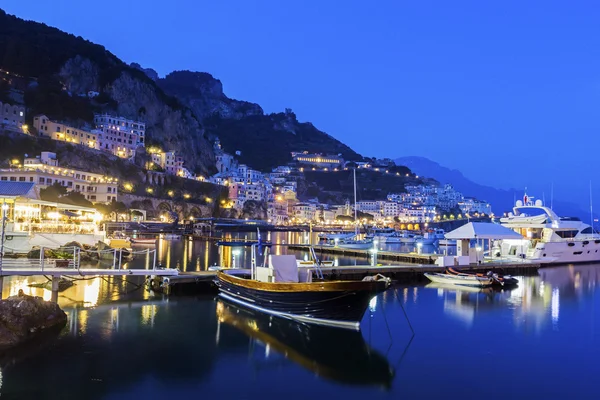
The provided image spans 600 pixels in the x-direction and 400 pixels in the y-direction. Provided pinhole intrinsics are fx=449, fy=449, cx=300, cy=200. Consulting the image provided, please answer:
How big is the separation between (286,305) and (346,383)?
231 inches

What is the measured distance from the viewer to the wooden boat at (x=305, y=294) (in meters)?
15.6

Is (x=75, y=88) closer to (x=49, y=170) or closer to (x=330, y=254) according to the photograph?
(x=49, y=170)

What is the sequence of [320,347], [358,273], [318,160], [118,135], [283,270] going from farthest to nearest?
[318,160] → [118,135] → [358,273] → [283,270] → [320,347]

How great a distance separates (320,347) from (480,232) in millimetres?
23617

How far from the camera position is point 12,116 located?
271 ft

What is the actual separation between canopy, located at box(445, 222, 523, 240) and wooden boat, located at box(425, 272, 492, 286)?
5.70 m

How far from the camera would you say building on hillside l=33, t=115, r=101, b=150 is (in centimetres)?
8569

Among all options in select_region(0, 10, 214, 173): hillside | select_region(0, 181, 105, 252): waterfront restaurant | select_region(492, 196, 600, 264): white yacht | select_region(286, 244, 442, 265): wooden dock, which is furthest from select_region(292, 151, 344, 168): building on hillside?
select_region(0, 181, 105, 252): waterfront restaurant

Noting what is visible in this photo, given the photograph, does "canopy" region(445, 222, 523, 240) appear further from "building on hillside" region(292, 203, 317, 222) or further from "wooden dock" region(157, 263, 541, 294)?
"building on hillside" region(292, 203, 317, 222)

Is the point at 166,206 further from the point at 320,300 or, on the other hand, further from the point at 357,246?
the point at 320,300

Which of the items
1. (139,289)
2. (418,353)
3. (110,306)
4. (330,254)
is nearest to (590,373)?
(418,353)

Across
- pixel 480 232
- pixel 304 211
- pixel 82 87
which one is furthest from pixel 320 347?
pixel 304 211

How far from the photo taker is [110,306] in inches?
788

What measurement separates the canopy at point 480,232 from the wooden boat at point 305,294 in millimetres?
19061
